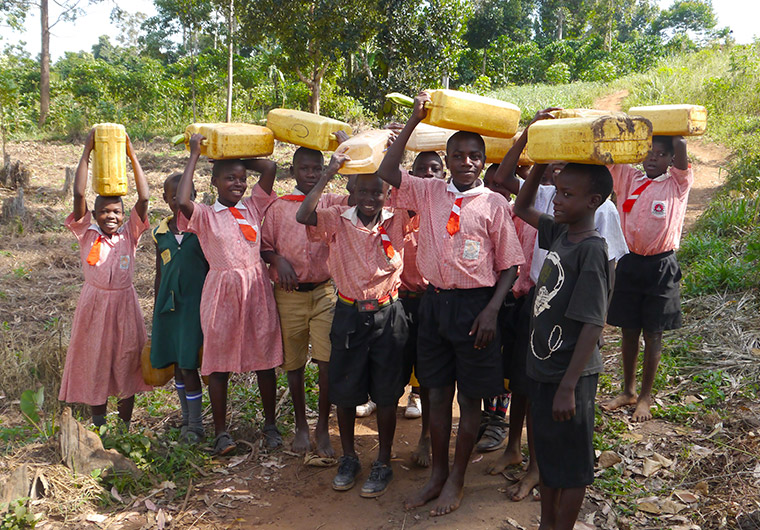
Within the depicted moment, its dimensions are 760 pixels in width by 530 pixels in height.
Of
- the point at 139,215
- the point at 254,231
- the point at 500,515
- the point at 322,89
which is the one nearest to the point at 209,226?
the point at 254,231

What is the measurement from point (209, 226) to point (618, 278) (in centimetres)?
261

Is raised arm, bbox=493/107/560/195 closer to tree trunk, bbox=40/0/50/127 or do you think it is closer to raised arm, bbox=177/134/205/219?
raised arm, bbox=177/134/205/219

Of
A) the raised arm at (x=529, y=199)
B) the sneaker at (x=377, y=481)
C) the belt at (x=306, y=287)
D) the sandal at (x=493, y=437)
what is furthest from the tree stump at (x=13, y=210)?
the raised arm at (x=529, y=199)

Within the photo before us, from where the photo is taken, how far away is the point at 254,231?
12.0ft

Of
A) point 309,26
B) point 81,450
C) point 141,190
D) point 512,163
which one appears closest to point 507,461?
point 512,163

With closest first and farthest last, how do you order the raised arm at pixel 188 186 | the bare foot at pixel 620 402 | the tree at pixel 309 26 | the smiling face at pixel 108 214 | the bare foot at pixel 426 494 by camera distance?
the bare foot at pixel 426 494, the raised arm at pixel 188 186, the smiling face at pixel 108 214, the bare foot at pixel 620 402, the tree at pixel 309 26

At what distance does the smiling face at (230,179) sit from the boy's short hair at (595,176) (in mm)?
1912

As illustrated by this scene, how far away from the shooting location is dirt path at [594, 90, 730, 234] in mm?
8695

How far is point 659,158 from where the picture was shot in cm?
374

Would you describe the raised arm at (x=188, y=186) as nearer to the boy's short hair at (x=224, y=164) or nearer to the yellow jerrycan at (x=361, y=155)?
the boy's short hair at (x=224, y=164)

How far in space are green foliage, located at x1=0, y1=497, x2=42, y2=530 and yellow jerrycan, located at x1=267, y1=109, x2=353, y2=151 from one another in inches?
89.9

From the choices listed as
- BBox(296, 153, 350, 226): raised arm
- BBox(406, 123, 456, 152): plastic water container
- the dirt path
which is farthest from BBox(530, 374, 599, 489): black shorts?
the dirt path

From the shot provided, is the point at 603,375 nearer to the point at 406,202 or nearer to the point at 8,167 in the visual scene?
the point at 406,202

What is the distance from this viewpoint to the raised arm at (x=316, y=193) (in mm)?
3004
